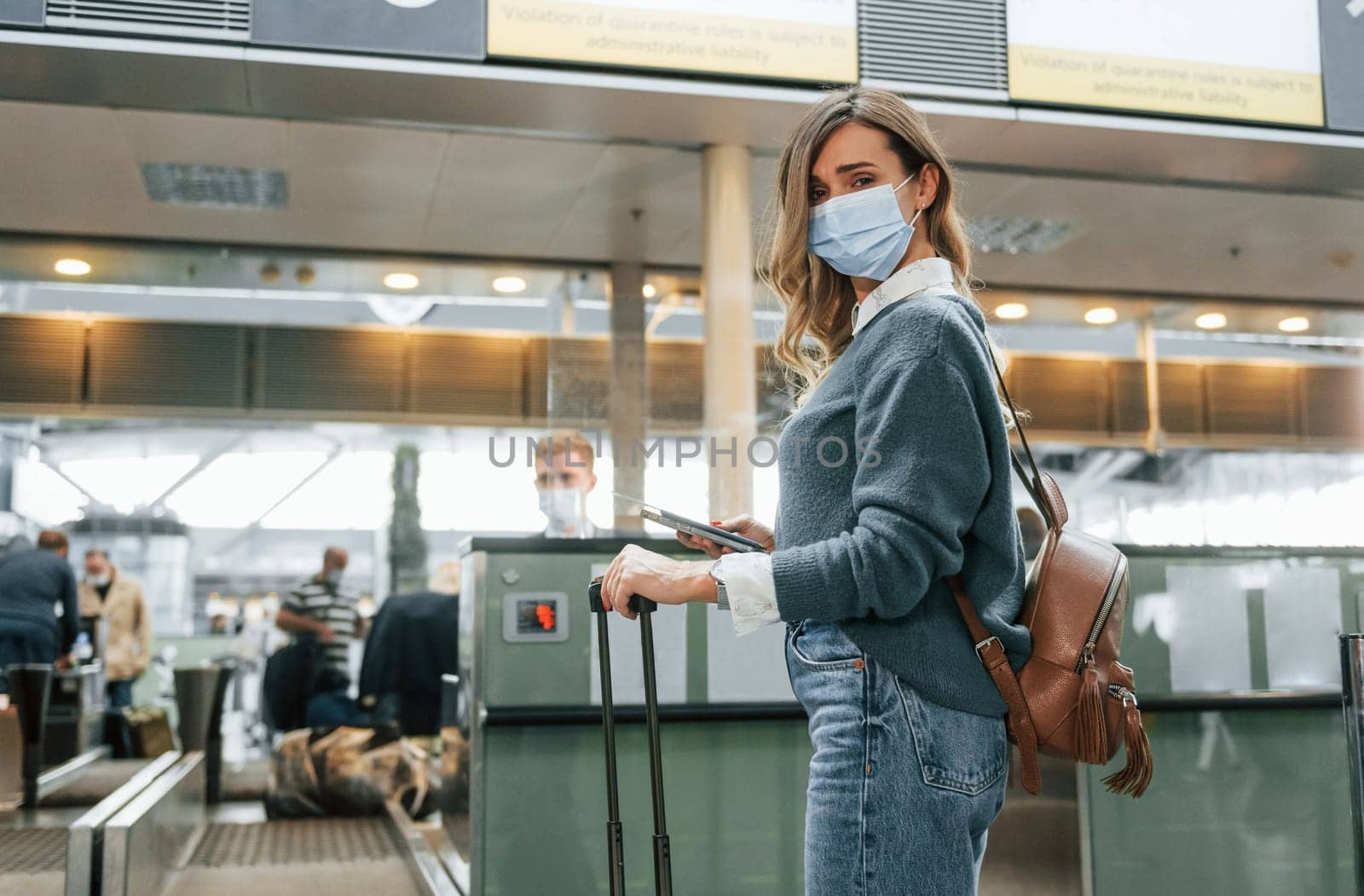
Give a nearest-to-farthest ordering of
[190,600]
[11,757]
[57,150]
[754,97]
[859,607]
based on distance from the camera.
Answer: [859,607]
[754,97]
[57,150]
[11,757]
[190,600]

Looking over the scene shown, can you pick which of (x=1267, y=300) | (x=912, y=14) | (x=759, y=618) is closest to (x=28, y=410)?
(x=912, y=14)

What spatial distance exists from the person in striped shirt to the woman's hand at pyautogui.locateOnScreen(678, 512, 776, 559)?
20.2 feet

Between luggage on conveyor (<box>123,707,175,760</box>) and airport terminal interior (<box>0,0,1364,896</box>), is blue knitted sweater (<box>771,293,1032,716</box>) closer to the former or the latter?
airport terminal interior (<box>0,0,1364,896</box>)

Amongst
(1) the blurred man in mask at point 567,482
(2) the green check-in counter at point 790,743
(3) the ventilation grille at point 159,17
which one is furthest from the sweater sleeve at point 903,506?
(1) the blurred man in mask at point 567,482

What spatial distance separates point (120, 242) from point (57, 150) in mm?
1444

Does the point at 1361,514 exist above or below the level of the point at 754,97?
below

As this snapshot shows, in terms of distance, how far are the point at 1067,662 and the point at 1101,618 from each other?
69mm

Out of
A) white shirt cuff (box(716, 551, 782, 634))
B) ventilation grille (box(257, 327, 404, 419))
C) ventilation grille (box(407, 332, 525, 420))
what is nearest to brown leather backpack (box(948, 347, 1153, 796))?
white shirt cuff (box(716, 551, 782, 634))

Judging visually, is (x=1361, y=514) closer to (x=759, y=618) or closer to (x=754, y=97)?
(x=754, y=97)

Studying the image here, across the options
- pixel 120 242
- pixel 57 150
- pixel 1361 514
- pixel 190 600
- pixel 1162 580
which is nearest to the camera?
pixel 1162 580

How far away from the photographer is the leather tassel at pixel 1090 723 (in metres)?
1.46

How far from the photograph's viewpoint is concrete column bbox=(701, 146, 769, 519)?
5578 millimetres

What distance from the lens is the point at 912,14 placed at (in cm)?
526

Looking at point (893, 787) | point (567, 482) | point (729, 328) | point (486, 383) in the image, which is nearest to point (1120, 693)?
point (893, 787)
